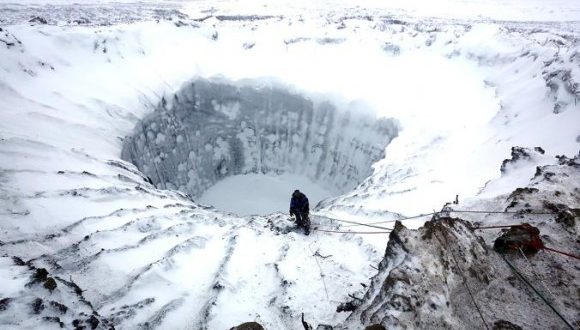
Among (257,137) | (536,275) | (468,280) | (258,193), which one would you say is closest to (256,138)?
(257,137)

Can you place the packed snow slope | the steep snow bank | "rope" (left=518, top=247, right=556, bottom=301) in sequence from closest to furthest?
the steep snow bank < "rope" (left=518, top=247, right=556, bottom=301) < the packed snow slope

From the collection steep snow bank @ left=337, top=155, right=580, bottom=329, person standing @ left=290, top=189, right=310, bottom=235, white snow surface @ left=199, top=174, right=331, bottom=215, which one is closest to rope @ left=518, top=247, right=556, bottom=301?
steep snow bank @ left=337, top=155, right=580, bottom=329

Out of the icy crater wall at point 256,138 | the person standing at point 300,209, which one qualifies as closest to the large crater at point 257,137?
the icy crater wall at point 256,138

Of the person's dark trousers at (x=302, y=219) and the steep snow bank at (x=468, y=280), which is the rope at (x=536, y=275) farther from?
the person's dark trousers at (x=302, y=219)

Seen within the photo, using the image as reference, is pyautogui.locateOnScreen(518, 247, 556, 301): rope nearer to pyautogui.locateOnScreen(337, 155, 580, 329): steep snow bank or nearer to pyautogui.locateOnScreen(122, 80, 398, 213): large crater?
pyautogui.locateOnScreen(337, 155, 580, 329): steep snow bank

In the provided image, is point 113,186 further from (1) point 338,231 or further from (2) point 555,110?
(2) point 555,110

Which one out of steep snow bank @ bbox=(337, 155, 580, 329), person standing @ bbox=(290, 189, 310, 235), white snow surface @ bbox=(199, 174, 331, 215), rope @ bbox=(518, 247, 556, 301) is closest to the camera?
steep snow bank @ bbox=(337, 155, 580, 329)

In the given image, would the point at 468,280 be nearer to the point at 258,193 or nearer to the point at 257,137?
the point at 258,193

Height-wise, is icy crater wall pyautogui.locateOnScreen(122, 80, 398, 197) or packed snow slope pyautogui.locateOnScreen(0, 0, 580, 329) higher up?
packed snow slope pyautogui.locateOnScreen(0, 0, 580, 329)
